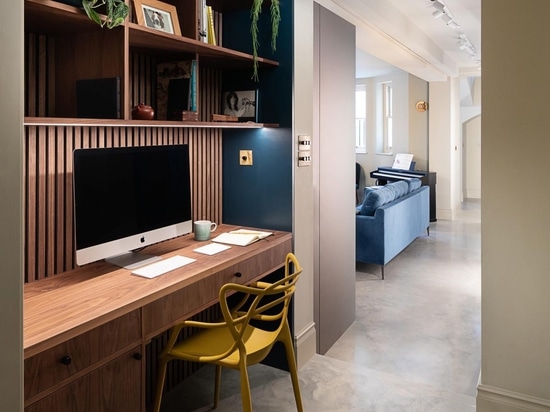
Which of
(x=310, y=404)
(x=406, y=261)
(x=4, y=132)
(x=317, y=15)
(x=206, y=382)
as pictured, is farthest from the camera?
(x=406, y=261)

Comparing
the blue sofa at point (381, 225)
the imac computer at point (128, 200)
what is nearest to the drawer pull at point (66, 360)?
the imac computer at point (128, 200)

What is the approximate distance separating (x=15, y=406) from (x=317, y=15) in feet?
8.85

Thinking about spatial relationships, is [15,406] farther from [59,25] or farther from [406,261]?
[406,261]

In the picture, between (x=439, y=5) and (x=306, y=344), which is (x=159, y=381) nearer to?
(x=306, y=344)

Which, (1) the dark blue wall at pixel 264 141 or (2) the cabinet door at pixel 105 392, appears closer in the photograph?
(2) the cabinet door at pixel 105 392

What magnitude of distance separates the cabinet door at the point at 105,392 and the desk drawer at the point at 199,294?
5.0 inches

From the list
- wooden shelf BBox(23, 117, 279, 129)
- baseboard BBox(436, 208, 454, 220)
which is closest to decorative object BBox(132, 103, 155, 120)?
wooden shelf BBox(23, 117, 279, 129)

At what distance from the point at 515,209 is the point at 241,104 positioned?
156 cm

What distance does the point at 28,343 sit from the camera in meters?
1.22

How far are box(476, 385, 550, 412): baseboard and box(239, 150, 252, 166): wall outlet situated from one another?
1.70 metres

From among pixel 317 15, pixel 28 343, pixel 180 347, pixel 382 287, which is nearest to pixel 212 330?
pixel 180 347

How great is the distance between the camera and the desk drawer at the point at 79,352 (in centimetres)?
125

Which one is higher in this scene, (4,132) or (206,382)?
(4,132)

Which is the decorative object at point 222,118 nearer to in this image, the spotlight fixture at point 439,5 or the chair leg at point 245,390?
the chair leg at point 245,390
